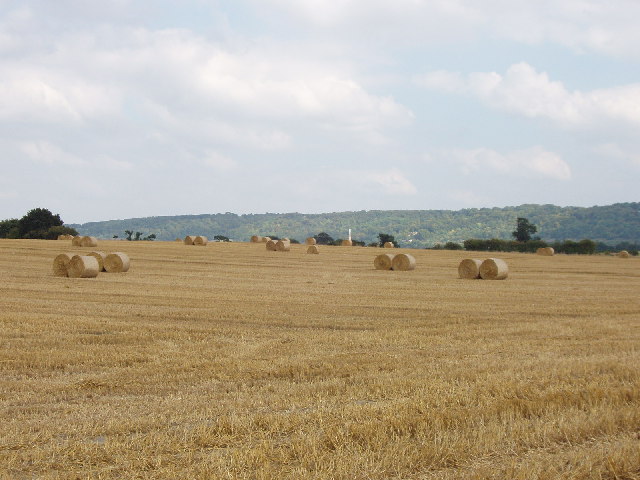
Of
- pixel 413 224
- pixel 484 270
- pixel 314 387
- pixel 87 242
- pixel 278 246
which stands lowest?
pixel 314 387

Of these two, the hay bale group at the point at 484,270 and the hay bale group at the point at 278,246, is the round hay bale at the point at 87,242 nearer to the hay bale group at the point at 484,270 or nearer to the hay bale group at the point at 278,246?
the hay bale group at the point at 278,246

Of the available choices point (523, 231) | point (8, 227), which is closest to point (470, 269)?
point (523, 231)

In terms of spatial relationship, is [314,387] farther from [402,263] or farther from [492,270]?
[402,263]

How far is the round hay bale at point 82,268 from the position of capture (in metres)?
24.7

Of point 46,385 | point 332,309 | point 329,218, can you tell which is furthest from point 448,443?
point 329,218

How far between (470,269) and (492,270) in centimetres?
90

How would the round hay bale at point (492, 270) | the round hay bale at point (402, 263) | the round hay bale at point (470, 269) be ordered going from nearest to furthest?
1. the round hay bale at point (492, 270)
2. the round hay bale at point (470, 269)
3. the round hay bale at point (402, 263)

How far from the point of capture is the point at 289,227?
468ft

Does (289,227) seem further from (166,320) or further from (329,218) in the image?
(166,320)

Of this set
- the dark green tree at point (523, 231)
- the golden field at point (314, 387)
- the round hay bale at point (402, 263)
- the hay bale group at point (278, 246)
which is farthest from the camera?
the dark green tree at point (523, 231)

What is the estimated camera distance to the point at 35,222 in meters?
68.9

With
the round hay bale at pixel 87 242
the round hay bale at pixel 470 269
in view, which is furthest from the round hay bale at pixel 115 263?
the round hay bale at pixel 87 242

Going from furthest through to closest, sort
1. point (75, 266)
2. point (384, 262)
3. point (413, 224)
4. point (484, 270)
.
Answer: point (413, 224), point (384, 262), point (484, 270), point (75, 266)

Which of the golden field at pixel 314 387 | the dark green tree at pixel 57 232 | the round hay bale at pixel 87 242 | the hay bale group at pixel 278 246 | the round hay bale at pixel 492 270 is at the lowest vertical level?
the golden field at pixel 314 387
